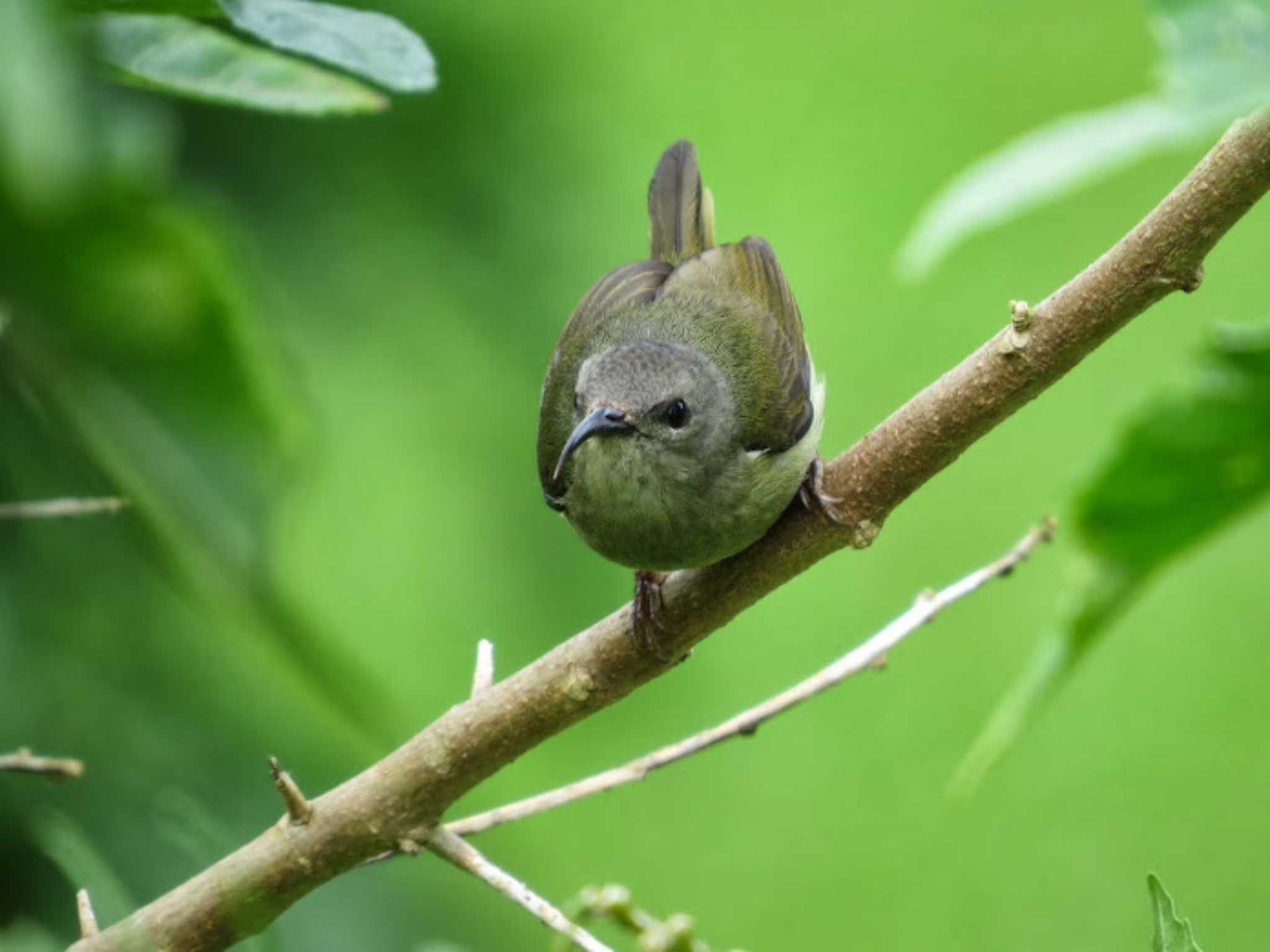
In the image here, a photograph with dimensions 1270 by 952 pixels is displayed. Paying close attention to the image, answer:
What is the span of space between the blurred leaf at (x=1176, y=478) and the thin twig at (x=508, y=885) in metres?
0.99

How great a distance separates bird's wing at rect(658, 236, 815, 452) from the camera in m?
3.34

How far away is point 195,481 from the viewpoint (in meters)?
1.54

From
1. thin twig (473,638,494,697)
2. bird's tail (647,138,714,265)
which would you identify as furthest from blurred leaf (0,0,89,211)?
bird's tail (647,138,714,265)

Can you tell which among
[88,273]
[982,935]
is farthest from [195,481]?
[982,935]

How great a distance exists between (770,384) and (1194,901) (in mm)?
4065

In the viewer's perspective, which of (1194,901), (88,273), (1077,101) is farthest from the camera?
(1077,101)

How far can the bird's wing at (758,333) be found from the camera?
11.0ft

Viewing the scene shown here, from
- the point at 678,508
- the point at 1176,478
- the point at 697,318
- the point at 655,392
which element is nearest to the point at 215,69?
the point at 1176,478

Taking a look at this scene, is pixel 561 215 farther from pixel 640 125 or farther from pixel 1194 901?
pixel 1194 901

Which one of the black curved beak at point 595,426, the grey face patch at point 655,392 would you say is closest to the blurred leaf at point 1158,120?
the black curved beak at point 595,426

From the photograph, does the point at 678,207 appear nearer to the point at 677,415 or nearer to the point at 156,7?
the point at 677,415

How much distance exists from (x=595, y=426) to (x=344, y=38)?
1.59 m

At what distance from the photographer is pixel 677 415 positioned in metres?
3.27

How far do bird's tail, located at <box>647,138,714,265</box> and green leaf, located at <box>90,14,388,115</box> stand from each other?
6.69 feet
